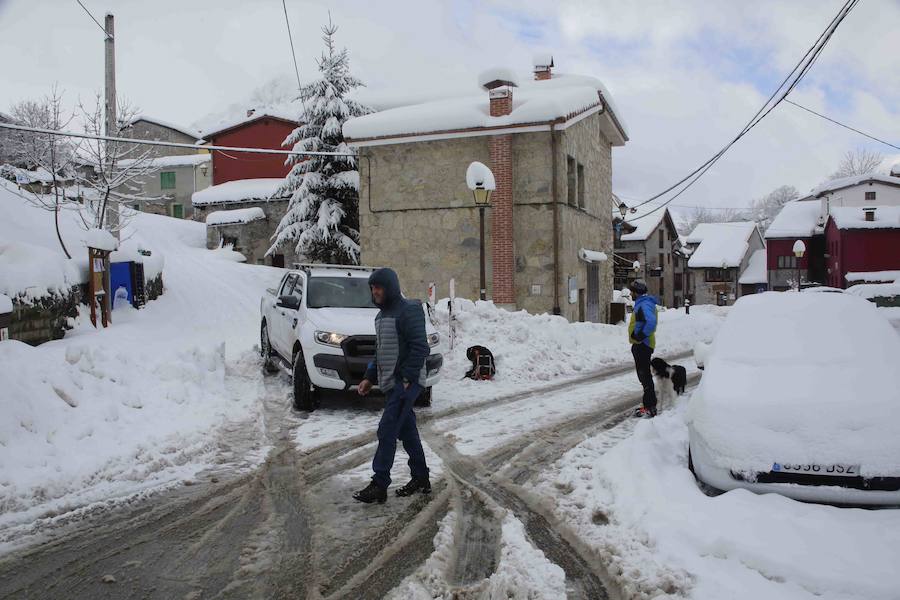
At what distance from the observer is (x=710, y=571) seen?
13.1 feet

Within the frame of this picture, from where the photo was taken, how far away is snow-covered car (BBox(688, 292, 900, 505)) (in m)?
4.73

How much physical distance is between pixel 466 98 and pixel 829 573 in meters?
20.3

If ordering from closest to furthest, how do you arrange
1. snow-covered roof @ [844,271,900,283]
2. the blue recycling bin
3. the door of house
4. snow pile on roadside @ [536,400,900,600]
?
snow pile on roadside @ [536,400,900,600] → the blue recycling bin → the door of house → snow-covered roof @ [844,271,900,283]

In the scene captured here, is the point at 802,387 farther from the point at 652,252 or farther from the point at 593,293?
the point at 652,252

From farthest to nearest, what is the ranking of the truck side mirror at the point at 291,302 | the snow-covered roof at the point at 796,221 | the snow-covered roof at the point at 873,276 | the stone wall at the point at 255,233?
the snow-covered roof at the point at 796,221 < the snow-covered roof at the point at 873,276 < the stone wall at the point at 255,233 < the truck side mirror at the point at 291,302

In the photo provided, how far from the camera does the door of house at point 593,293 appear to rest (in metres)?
23.3

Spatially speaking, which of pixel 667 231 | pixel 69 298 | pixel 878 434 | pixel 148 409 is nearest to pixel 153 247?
pixel 69 298

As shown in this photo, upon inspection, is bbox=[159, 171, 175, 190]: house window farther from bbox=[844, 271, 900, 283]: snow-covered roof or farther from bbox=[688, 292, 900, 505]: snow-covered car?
bbox=[688, 292, 900, 505]: snow-covered car

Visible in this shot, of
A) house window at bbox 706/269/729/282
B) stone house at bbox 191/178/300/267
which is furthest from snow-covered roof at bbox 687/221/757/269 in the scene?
stone house at bbox 191/178/300/267

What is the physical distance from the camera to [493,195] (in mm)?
18828

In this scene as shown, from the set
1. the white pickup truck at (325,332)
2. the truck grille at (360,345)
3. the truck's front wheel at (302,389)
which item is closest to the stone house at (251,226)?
the white pickup truck at (325,332)

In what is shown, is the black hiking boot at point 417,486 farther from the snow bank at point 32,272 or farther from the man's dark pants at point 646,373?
the snow bank at point 32,272

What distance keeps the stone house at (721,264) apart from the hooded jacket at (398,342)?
184ft

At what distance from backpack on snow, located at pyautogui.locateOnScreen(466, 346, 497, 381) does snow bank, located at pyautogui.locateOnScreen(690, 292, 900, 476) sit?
5112 mm
